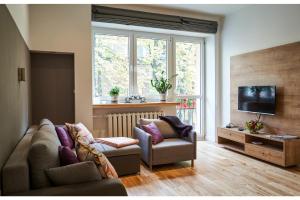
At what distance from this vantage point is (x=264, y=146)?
3812 millimetres

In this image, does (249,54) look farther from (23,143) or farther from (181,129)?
(23,143)

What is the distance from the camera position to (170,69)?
5.15 metres

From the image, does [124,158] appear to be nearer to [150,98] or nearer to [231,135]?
[150,98]

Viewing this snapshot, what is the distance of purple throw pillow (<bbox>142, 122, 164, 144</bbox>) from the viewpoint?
11.8ft

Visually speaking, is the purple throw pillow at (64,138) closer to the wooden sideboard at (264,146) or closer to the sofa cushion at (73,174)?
the sofa cushion at (73,174)

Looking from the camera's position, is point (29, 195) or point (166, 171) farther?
point (166, 171)

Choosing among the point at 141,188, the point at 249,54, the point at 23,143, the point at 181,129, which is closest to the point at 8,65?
the point at 23,143

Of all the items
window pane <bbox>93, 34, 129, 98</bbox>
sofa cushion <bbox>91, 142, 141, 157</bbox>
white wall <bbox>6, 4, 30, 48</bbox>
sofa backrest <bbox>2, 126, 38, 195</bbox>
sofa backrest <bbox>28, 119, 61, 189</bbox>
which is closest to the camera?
sofa backrest <bbox>2, 126, 38, 195</bbox>

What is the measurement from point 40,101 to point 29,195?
2567 millimetres

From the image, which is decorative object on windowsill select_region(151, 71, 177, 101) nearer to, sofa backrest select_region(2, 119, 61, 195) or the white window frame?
the white window frame

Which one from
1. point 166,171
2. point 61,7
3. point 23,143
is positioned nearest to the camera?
point 23,143

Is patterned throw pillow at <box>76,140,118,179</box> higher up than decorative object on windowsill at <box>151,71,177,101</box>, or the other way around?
decorative object on windowsill at <box>151,71,177,101</box>

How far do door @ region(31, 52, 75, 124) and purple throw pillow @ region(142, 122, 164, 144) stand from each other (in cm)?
136

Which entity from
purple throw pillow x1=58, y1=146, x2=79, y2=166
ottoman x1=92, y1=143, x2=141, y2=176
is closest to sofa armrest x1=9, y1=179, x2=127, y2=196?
purple throw pillow x1=58, y1=146, x2=79, y2=166
